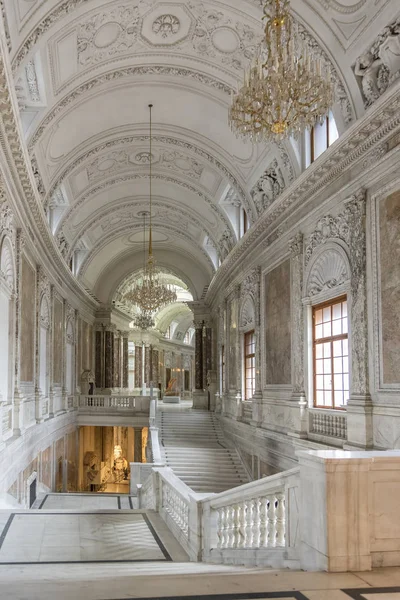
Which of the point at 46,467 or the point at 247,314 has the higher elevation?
the point at 247,314

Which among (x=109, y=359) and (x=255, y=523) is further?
(x=109, y=359)

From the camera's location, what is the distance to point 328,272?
Answer: 1152 cm

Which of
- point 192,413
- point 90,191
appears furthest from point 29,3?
point 192,413

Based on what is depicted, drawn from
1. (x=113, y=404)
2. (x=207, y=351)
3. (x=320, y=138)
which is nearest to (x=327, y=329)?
(x=320, y=138)

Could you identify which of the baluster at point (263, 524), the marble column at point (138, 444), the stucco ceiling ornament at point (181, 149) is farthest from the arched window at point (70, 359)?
the baluster at point (263, 524)

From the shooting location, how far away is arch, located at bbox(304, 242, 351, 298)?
10773 millimetres

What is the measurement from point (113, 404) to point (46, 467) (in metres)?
7.43

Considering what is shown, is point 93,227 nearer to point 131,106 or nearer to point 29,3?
point 131,106

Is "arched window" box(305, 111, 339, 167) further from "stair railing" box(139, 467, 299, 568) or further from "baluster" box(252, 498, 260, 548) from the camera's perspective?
"baluster" box(252, 498, 260, 548)

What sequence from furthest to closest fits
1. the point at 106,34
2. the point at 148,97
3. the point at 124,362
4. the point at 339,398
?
the point at 124,362 → the point at 148,97 → the point at 106,34 → the point at 339,398

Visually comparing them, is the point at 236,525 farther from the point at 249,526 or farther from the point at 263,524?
the point at 263,524

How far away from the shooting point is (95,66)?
1305 centimetres

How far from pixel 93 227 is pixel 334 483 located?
20.1 m

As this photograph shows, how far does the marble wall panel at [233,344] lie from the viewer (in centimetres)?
1980
